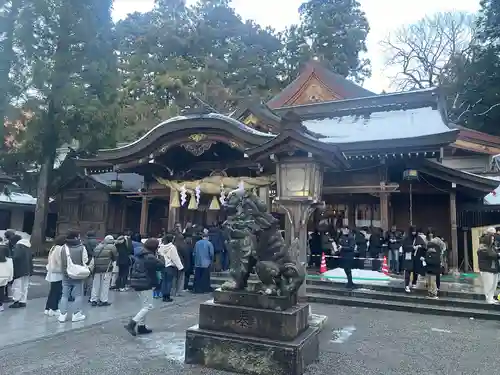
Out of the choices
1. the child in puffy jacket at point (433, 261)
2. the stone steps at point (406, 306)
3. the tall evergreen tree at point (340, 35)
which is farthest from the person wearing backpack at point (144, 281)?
the tall evergreen tree at point (340, 35)

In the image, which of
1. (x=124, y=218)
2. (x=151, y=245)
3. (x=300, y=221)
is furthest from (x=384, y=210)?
(x=124, y=218)

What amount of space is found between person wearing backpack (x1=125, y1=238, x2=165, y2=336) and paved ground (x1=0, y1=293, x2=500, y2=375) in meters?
0.25

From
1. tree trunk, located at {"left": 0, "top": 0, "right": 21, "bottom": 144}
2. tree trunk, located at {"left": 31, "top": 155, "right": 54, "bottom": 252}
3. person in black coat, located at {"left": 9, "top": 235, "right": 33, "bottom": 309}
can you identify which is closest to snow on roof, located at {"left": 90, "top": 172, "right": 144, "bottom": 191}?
tree trunk, located at {"left": 31, "top": 155, "right": 54, "bottom": 252}

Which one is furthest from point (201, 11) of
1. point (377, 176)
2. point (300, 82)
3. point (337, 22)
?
point (377, 176)

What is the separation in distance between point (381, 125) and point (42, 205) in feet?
50.2

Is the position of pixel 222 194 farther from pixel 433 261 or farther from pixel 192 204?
pixel 433 261

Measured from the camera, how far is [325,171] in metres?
12.6

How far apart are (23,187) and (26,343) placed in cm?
1532

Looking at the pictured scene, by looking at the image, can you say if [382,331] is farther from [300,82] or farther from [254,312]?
[300,82]

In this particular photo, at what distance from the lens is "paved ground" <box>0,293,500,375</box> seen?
469 centimetres

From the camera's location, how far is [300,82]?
790 inches

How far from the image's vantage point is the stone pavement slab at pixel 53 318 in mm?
6051

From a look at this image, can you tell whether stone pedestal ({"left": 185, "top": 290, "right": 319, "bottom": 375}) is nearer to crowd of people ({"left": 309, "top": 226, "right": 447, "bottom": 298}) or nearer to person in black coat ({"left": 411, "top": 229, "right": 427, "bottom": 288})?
crowd of people ({"left": 309, "top": 226, "right": 447, "bottom": 298})

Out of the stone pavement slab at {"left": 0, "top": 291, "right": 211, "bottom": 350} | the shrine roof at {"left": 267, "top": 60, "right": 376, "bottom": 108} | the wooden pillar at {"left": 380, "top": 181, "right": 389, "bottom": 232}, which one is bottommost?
the stone pavement slab at {"left": 0, "top": 291, "right": 211, "bottom": 350}
